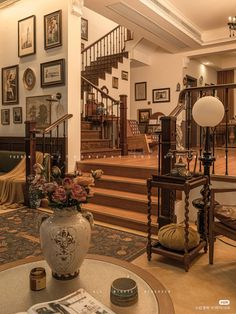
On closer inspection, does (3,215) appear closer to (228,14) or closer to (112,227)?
(112,227)

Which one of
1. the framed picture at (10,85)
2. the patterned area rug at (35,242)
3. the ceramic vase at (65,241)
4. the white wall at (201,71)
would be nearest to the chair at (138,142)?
the framed picture at (10,85)

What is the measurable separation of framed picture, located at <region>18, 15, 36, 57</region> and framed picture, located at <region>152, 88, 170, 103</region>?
457cm

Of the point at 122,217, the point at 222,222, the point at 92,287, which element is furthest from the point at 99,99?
the point at 92,287

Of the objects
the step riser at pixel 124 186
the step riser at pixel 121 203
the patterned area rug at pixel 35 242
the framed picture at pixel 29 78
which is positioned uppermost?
the framed picture at pixel 29 78

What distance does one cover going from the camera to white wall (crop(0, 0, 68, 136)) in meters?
4.90

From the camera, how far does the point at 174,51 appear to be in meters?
8.39

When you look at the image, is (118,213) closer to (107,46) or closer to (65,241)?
(65,241)

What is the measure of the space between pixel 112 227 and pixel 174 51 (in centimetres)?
644

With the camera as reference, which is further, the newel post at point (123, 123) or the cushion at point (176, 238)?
the newel post at point (123, 123)

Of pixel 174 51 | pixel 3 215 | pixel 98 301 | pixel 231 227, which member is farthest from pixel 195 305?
pixel 174 51

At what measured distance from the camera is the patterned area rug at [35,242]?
276 centimetres

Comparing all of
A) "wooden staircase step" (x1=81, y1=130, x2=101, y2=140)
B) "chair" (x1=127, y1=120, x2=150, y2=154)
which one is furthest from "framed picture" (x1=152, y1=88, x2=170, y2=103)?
"wooden staircase step" (x1=81, y1=130, x2=101, y2=140)

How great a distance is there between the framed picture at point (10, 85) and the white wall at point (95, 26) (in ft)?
11.9

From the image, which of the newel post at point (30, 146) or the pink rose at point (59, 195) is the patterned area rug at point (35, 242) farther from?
the pink rose at point (59, 195)
